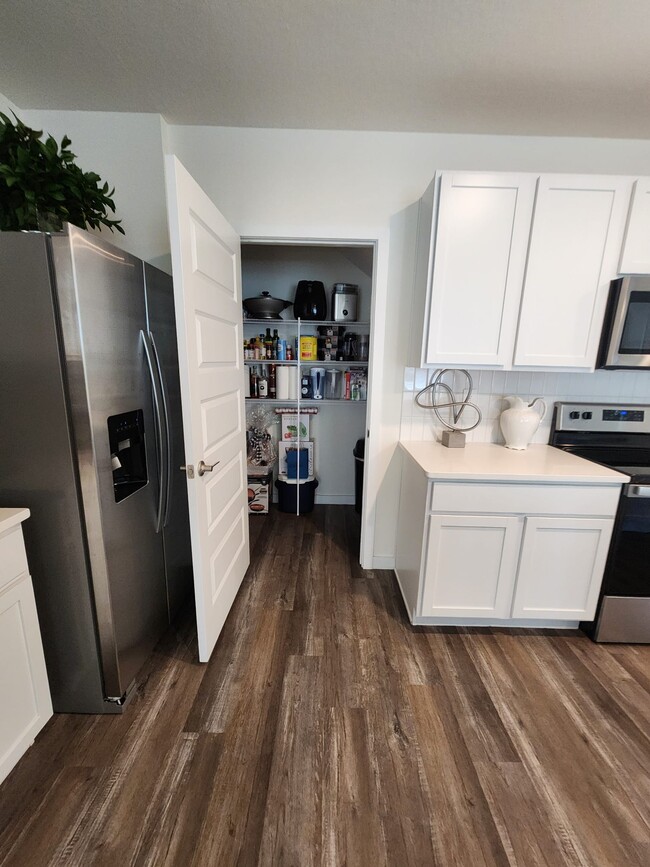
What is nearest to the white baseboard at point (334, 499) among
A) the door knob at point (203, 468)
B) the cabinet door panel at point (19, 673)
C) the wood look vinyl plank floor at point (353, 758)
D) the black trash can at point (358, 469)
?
the black trash can at point (358, 469)

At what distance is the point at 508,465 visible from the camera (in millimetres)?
1737

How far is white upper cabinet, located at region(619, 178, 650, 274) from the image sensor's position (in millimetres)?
1632

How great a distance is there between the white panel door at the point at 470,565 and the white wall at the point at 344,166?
60.6 inches

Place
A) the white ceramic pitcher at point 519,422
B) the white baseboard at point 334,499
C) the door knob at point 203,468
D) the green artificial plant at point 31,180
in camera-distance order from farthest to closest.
→ the white baseboard at point 334,499, the white ceramic pitcher at point 519,422, the door knob at point 203,468, the green artificial plant at point 31,180

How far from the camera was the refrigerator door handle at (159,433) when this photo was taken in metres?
1.44

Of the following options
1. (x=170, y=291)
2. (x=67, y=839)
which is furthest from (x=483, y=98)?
(x=67, y=839)

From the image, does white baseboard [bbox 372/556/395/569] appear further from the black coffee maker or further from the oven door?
the black coffee maker

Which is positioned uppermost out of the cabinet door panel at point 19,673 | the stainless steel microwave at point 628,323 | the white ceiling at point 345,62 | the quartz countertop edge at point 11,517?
the white ceiling at point 345,62

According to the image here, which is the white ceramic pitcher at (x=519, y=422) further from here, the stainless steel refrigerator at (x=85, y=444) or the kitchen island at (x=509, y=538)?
the stainless steel refrigerator at (x=85, y=444)

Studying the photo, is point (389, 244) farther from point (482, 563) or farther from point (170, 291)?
point (482, 563)

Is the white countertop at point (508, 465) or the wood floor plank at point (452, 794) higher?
the white countertop at point (508, 465)

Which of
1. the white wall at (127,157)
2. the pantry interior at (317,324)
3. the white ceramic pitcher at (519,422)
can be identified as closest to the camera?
the white wall at (127,157)

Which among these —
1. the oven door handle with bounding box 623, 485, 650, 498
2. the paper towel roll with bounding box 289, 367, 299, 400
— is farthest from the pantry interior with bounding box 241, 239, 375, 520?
the oven door handle with bounding box 623, 485, 650, 498

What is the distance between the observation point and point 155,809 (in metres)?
1.10
